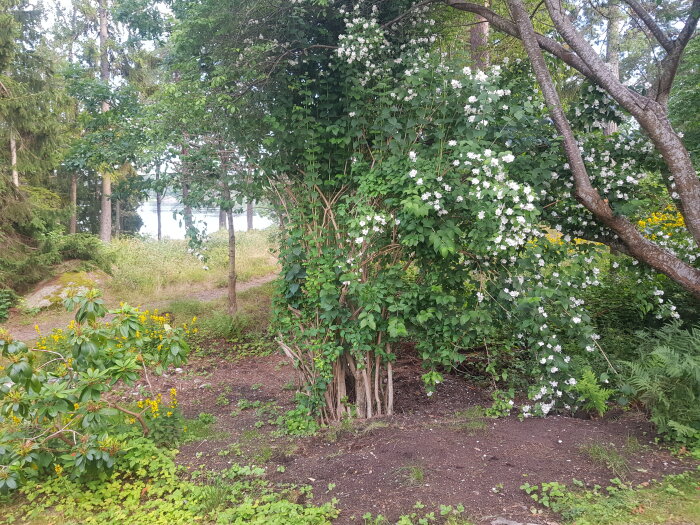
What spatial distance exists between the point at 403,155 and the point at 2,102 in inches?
393

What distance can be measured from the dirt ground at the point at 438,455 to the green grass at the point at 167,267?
21.6ft

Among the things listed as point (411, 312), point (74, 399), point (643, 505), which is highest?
point (411, 312)

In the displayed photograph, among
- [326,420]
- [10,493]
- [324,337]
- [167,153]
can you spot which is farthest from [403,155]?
[167,153]

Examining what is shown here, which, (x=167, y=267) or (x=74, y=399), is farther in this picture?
(x=167, y=267)

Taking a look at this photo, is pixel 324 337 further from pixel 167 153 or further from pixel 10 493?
pixel 167 153

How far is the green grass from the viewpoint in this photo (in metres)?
11.1

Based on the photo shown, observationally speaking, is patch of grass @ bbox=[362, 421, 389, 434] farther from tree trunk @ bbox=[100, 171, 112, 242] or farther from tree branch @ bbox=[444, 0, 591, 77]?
tree trunk @ bbox=[100, 171, 112, 242]

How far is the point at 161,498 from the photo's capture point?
3.32 m

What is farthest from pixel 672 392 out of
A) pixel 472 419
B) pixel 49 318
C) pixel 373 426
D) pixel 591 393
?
pixel 49 318

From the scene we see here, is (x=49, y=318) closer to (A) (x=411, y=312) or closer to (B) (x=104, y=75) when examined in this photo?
(A) (x=411, y=312)

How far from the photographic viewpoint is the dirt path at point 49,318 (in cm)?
889

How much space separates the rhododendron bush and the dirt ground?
1.13 feet

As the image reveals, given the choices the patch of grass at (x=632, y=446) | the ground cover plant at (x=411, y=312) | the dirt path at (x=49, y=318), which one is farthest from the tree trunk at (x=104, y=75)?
the patch of grass at (x=632, y=446)

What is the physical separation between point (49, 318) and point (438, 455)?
9.14 meters
